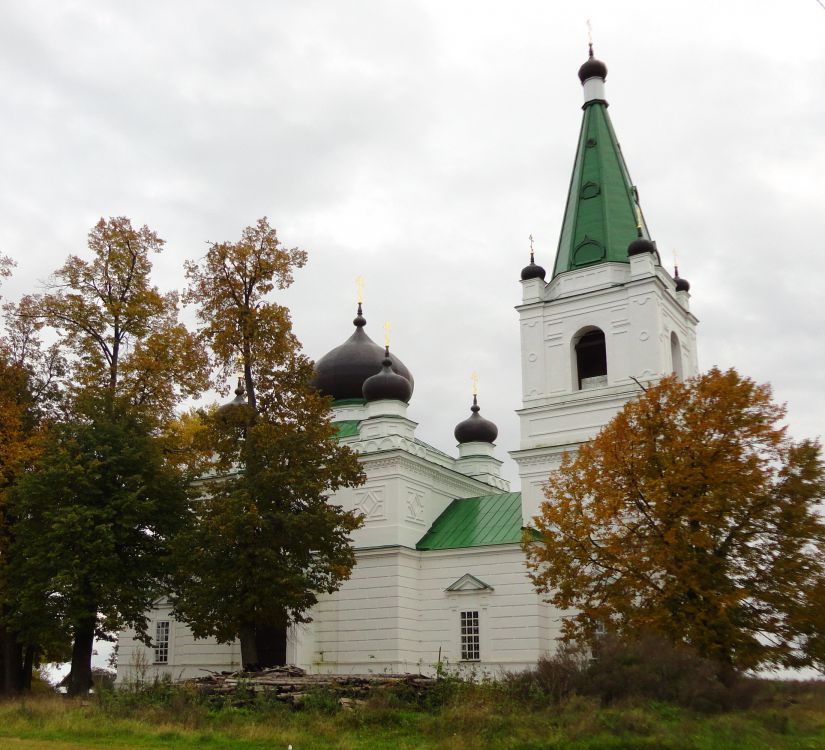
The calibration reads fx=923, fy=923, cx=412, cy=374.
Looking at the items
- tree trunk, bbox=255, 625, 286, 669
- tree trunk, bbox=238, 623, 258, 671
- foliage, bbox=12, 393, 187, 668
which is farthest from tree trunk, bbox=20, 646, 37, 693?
tree trunk, bbox=238, 623, 258, 671

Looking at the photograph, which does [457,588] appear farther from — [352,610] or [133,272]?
[133,272]

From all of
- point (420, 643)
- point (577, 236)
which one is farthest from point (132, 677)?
point (577, 236)

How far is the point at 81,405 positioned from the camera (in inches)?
1024

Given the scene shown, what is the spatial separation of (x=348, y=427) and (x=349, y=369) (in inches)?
119

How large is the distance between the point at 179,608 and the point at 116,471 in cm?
449

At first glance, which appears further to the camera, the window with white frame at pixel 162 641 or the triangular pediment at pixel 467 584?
the window with white frame at pixel 162 641

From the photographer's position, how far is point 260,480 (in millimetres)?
24094

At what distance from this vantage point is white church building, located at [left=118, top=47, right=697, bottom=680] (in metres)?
28.8

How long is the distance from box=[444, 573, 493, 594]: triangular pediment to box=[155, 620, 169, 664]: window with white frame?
11111 millimetres

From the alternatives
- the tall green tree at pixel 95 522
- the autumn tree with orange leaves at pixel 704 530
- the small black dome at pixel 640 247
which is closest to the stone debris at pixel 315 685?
the autumn tree with orange leaves at pixel 704 530

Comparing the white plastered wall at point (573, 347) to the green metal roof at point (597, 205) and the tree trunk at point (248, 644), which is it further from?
the tree trunk at point (248, 644)

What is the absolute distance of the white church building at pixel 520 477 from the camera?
28750 millimetres

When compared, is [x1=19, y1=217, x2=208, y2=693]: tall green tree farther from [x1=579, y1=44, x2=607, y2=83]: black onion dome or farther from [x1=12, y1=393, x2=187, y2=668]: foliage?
[x1=579, y1=44, x2=607, y2=83]: black onion dome

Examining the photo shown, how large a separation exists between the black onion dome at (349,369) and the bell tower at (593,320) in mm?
7449
